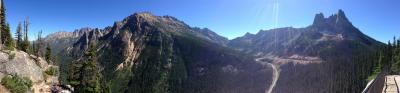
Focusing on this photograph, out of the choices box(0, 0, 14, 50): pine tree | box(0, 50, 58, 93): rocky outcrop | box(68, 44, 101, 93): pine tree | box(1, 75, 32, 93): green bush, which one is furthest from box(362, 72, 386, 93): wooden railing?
box(0, 0, 14, 50): pine tree

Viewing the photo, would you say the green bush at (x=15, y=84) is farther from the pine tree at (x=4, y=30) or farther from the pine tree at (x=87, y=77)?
the pine tree at (x=4, y=30)

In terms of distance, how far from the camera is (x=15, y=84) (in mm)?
62562

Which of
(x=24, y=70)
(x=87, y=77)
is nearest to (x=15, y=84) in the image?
(x=24, y=70)

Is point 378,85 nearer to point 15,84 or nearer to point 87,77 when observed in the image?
point 15,84

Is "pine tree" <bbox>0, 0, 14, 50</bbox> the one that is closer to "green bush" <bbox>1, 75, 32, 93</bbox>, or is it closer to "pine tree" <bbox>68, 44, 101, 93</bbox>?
"pine tree" <bbox>68, 44, 101, 93</bbox>

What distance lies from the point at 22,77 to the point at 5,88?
1124 cm

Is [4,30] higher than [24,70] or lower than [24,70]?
higher

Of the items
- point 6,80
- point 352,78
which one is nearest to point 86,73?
point 6,80

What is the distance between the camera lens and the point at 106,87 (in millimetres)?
99250

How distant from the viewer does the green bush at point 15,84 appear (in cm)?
6097

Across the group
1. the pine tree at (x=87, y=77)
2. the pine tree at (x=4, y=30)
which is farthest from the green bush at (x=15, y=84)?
the pine tree at (x=4, y=30)

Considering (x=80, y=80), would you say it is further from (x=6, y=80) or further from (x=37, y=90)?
(x=6, y=80)

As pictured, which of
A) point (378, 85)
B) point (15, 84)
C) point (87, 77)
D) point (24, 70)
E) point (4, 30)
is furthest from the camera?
point (4, 30)

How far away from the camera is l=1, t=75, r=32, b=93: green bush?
61.0m
